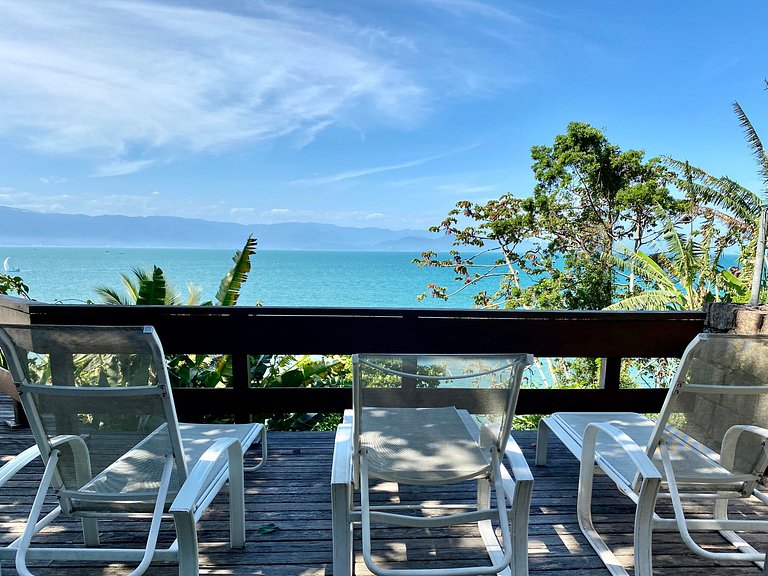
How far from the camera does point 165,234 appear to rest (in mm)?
84312

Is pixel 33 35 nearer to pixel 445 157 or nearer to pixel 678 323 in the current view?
pixel 678 323

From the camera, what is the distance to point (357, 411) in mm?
1603

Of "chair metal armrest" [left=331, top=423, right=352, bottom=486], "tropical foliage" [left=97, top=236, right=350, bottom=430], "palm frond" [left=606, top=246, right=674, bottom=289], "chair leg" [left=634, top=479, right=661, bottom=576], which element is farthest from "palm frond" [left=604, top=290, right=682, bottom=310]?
Result: "chair metal armrest" [left=331, top=423, right=352, bottom=486]

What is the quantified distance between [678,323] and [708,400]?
171 centimetres

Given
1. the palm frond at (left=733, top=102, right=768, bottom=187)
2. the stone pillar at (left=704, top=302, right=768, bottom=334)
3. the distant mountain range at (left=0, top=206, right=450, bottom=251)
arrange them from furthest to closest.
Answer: the distant mountain range at (left=0, top=206, right=450, bottom=251) < the palm frond at (left=733, top=102, right=768, bottom=187) < the stone pillar at (left=704, top=302, right=768, bottom=334)

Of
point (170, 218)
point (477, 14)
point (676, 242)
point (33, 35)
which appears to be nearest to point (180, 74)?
point (33, 35)

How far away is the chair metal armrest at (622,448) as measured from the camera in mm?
1689

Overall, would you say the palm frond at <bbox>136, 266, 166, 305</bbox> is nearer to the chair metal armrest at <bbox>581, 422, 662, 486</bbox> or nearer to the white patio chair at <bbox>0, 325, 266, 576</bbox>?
the white patio chair at <bbox>0, 325, 266, 576</bbox>

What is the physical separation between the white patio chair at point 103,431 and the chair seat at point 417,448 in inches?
23.9

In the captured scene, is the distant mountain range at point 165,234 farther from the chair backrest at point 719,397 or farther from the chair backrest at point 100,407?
the chair backrest at point 100,407

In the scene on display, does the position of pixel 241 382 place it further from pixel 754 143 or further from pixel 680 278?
pixel 754 143

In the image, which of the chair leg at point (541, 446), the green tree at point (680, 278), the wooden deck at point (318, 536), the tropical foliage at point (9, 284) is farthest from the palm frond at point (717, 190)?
the tropical foliage at point (9, 284)

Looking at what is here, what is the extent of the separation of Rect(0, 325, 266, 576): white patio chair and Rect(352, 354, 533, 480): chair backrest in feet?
2.10

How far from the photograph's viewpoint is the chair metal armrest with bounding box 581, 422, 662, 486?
1.69m
